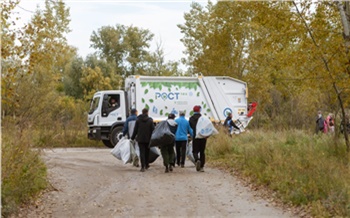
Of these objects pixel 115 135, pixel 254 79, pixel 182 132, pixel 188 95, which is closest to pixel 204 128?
pixel 182 132

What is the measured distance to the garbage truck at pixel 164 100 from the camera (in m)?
27.8

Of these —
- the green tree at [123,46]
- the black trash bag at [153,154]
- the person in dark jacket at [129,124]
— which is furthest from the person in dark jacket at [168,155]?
the green tree at [123,46]

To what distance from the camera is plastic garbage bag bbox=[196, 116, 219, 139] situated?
16.4m

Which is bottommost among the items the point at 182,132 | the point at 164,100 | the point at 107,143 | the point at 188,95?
the point at 107,143

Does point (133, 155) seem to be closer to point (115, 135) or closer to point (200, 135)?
point (200, 135)

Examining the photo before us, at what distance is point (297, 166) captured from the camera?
13.4 metres

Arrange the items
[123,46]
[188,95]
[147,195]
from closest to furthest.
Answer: [147,195] → [188,95] → [123,46]

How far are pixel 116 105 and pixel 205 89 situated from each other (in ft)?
14.6

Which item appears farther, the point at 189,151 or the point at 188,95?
the point at 188,95

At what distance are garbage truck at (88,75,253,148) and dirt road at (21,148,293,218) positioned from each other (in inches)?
Result: 419

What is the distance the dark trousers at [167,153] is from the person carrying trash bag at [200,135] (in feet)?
2.21

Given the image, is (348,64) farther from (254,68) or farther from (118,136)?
(254,68)

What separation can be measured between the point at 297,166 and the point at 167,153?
4.31 metres

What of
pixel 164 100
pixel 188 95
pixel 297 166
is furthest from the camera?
pixel 188 95
